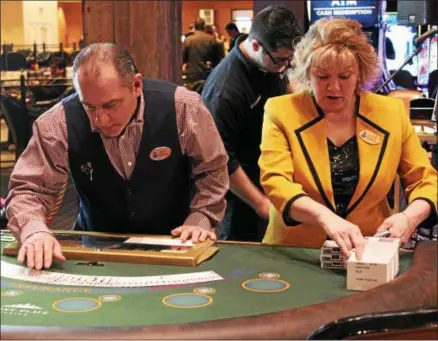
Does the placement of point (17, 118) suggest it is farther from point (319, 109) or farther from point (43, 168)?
point (319, 109)

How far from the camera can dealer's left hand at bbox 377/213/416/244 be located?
2.04 metres

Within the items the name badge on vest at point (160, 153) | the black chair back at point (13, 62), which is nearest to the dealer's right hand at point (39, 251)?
the name badge on vest at point (160, 153)

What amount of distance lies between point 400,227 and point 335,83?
1.51 ft

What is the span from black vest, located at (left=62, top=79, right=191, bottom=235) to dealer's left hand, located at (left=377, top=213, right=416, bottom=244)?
0.71m

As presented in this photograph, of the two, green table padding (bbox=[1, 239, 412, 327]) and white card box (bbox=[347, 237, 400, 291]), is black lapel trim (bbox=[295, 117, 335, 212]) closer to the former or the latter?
green table padding (bbox=[1, 239, 412, 327])

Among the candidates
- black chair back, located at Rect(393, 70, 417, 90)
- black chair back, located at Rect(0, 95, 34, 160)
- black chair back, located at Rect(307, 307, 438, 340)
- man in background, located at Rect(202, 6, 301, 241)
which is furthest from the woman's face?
black chair back, located at Rect(0, 95, 34, 160)

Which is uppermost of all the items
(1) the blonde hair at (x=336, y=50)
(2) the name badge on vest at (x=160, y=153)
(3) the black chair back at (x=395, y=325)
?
(1) the blonde hair at (x=336, y=50)

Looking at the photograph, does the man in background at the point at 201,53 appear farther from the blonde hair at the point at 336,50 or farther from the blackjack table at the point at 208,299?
the blackjack table at the point at 208,299

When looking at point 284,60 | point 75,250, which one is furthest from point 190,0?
point 75,250

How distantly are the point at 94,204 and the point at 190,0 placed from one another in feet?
44.0

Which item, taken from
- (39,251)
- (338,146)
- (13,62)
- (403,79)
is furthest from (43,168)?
→ (13,62)

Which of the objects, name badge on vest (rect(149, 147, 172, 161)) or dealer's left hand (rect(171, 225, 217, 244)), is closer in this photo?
dealer's left hand (rect(171, 225, 217, 244))

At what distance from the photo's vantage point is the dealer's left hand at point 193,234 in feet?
7.07

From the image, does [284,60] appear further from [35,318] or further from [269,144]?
[35,318]
